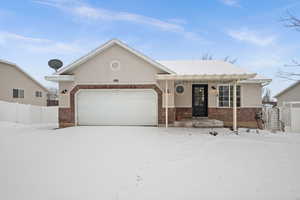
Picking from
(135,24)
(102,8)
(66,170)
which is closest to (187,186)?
(66,170)

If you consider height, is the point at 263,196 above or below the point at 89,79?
below

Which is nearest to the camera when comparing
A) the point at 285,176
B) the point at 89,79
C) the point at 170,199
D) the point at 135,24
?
the point at 170,199

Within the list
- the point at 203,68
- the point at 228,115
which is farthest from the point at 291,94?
the point at 203,68

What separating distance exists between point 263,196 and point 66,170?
4.29 m

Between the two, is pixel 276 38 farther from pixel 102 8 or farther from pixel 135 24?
pixel 102 8

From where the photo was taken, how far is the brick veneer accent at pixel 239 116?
12461 mm

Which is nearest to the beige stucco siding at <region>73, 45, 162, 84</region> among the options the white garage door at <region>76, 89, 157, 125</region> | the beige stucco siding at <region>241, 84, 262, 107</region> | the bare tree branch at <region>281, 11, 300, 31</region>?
the white garage door at <region>76, 89, 157, 125</region>

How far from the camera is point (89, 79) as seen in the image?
1123 centimetres

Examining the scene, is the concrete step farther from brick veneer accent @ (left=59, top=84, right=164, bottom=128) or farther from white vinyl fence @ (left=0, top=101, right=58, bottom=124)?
white vinyl fence @ (left=0, top=101, right=58, bottom=124)

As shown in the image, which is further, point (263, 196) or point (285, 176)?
point (285, 176)

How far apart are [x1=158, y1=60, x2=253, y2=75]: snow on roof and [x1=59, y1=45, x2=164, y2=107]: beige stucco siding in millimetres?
2848

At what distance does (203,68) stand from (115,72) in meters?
6.94

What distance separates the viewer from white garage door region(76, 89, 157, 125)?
439 inches

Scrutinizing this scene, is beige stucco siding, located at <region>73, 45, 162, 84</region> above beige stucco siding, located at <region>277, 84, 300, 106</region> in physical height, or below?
above
